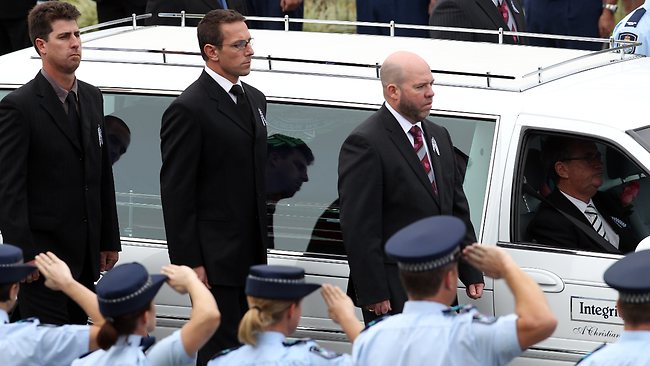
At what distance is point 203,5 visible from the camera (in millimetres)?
11344

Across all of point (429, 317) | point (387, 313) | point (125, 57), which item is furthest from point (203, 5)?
point (429, 317)

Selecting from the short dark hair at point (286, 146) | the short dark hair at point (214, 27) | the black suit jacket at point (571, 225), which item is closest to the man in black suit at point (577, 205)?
the black suit jacket at point (571, 225)

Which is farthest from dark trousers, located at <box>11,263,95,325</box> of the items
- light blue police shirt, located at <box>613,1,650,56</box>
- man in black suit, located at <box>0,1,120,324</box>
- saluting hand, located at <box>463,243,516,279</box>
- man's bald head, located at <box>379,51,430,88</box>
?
light blue police shirt, located at <box>613,1,650,56</box>

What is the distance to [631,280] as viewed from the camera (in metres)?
5.36

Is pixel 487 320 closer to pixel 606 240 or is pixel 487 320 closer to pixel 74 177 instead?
pixel 606 240

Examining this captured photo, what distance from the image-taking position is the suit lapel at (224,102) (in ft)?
25.3

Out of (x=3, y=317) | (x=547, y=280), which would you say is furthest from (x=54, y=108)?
(x=547, y=280)

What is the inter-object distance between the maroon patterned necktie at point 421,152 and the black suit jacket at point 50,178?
59.3 inches

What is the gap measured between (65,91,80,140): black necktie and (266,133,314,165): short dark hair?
3.02 feet

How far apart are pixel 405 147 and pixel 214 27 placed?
1.07 metres

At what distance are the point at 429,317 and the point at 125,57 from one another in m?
3.71

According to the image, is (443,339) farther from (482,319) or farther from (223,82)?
(223,82)

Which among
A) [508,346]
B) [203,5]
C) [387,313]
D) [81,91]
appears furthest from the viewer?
[203,5]

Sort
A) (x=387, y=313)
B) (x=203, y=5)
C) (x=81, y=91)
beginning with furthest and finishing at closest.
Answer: (x=203, y=5), (x=81, y=91), (x=387, y=313)
